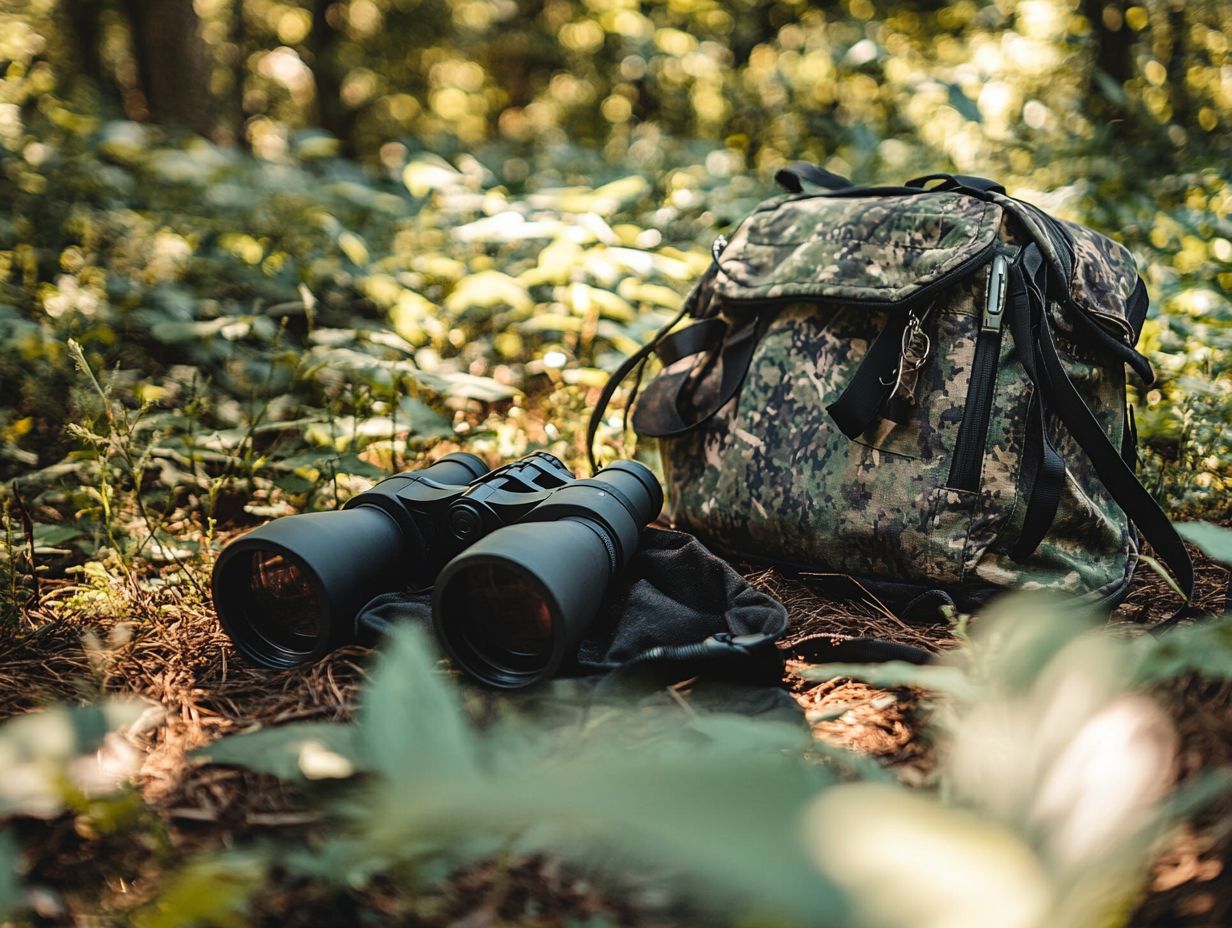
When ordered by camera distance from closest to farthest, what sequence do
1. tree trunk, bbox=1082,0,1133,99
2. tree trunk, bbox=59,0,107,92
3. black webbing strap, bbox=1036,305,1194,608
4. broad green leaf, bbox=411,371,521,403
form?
1. black webbing strap, bbox=1036,305,1194,608
2. broad green leaf, bbox=411,371,521,403
3. tree trunk, bbox=1082,0,1133,99
4. tree trunk, bbox=59,0,107,92

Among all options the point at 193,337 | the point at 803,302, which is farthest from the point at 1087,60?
the point at 193,337

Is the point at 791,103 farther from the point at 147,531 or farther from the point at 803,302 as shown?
the point at 147,531

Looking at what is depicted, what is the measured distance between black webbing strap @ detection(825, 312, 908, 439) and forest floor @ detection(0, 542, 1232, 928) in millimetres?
408

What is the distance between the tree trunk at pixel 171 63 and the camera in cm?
485

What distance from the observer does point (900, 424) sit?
180cm

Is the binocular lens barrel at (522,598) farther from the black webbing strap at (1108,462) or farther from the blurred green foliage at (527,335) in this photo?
the black webbing strap at (1108,462)

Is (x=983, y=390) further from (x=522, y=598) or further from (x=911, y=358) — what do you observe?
(x=522, y=598)

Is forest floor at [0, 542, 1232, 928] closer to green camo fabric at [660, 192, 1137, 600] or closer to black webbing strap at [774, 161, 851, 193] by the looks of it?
green camo fabric at [660, 192, 1137, 600]

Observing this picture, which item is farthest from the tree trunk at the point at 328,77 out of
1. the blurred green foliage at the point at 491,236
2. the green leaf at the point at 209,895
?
the green leaf at the point at 209,895

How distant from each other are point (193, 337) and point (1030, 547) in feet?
8.43

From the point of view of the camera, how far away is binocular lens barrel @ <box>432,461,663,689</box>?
52.7 inches

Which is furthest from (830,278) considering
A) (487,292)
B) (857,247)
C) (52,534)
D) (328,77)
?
(328,77)

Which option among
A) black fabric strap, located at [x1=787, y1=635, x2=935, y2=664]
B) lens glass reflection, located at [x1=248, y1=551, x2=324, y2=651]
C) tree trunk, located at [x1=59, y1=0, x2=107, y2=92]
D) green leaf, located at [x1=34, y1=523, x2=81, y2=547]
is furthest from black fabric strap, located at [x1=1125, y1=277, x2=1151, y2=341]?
tree trunk, located at [x1=59, y1=0, x2=107, y2=92]

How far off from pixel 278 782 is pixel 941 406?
1.40 metres
